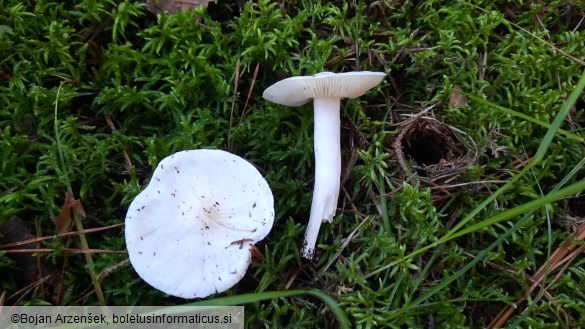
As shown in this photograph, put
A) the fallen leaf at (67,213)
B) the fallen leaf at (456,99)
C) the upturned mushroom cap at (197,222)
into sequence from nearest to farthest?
the upturned mushroom cap at (197,222)
the fallen leaf at (67,213)
the fallen leaf at (456,99)

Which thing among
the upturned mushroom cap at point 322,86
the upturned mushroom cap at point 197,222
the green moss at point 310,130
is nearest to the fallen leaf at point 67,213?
the green moss at point 310,130

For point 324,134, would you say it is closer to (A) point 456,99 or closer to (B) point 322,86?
(B) point 322,86

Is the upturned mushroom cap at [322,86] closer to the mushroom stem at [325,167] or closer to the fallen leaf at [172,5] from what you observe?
the mushroom stem at [325,167]

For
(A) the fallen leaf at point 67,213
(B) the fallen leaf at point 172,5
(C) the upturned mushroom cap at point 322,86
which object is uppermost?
(B) the fallen leaf at point 172,5

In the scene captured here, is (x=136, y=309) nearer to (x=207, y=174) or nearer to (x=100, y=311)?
(x=100, y=311)

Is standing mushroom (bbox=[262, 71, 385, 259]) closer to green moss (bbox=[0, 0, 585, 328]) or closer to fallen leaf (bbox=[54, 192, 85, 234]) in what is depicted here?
green moss (bbox=[0, 0, 585, 328])

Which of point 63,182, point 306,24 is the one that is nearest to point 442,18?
point 306,24

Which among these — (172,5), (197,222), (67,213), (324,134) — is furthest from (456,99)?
(67,213)
